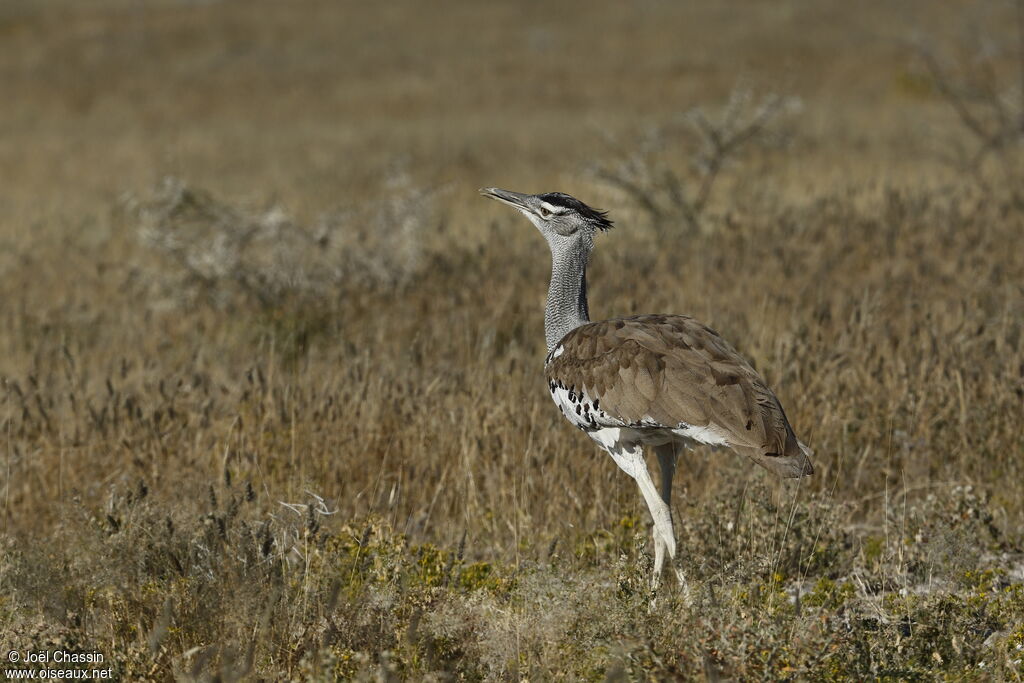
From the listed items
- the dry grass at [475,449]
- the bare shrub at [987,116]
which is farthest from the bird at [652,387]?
the bare shrub at [987,116]

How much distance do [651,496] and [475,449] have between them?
4.71 ft

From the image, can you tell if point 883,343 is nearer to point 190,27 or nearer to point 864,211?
point 864,211

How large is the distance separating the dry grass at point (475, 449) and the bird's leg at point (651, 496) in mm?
107

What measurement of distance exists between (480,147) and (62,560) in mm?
15538

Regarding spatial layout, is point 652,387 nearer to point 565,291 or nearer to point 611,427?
point 611,427

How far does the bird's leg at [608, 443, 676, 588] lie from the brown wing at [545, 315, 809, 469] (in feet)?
0.74

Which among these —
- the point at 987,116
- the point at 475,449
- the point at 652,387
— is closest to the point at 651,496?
the point at 652,387

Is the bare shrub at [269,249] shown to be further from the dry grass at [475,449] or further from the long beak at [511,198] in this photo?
the long beak at [511,198]

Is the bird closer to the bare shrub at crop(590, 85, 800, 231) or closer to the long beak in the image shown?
the long beak

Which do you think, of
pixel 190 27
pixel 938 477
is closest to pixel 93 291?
pixel 938 477

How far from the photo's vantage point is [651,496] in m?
4.21

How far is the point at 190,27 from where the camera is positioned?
4016cm

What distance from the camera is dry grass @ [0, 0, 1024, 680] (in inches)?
150

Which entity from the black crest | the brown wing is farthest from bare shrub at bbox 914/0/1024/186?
the brown wing
